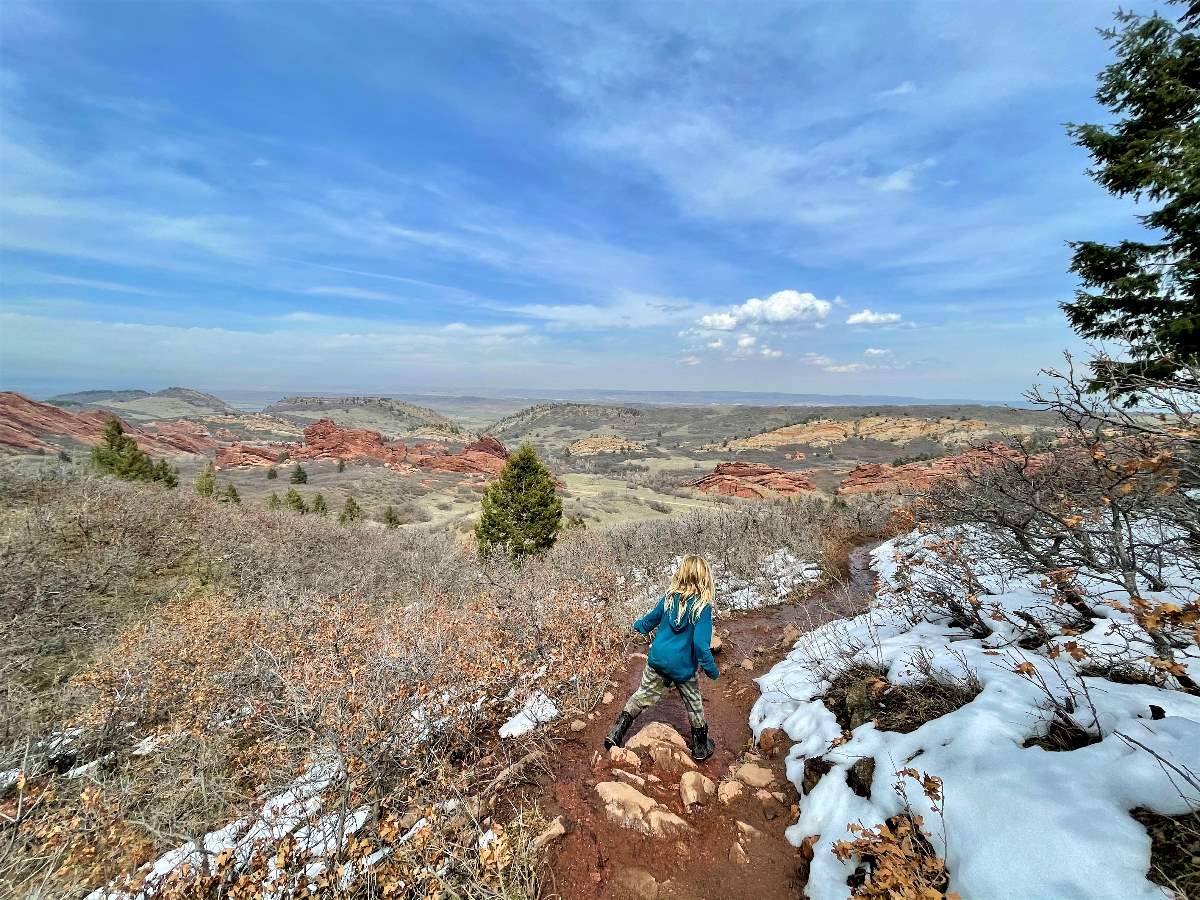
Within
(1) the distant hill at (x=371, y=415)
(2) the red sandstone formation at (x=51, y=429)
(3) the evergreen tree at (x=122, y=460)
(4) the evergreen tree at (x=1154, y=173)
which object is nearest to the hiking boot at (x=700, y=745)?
(4) the evergreen tree at (x=1154, y=173)

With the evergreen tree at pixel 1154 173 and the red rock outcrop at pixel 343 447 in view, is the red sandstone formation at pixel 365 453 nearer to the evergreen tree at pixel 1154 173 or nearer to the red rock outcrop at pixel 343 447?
the red rock outcrop at pixel 343 447

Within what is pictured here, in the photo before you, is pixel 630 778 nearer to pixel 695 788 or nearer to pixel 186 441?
pixel 695 788

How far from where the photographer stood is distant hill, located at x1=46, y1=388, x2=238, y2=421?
482ft

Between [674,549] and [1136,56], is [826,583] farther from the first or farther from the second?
[1136,56]

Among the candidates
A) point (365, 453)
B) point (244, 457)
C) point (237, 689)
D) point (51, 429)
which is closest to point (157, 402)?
point (51, 429)

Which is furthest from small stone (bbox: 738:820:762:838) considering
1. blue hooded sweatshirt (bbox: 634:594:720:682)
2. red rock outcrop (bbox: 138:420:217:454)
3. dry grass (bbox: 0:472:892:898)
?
red rock outcrop (bbox: 138:420:217:454)

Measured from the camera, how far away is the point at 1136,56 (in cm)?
909

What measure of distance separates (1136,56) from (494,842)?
625 inches

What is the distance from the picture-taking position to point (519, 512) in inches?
700

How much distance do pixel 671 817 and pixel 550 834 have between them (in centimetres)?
90

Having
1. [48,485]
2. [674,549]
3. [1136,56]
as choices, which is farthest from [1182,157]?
[48,485]

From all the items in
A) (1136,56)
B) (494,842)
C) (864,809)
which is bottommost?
(494,842)

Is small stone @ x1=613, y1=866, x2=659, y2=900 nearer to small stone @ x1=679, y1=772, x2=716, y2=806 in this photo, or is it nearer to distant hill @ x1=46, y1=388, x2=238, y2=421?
small stone @ x1=679, y1=772, x2=716, y2=806

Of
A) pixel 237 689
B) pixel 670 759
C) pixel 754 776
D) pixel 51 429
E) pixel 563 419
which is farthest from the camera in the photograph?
pixel 563 419
